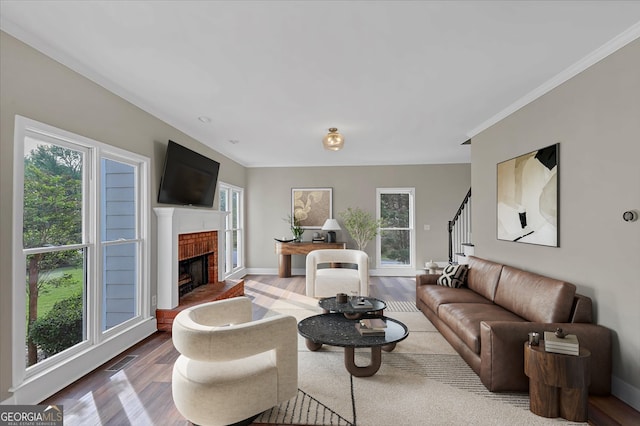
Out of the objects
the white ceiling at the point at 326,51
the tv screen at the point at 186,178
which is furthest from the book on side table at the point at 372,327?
the tv screen at the point at 186,178

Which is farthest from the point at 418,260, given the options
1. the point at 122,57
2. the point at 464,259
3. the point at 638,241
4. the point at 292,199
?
the point at 122,57

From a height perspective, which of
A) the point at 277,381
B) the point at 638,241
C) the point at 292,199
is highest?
the point at 292,199

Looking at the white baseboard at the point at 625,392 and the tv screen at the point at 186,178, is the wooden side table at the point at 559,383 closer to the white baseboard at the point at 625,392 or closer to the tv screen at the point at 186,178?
the white baseboard at the point at 625,392

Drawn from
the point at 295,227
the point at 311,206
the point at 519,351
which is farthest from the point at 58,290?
the point at 311,206

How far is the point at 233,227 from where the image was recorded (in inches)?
276

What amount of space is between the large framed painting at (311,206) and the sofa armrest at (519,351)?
5223 millimetres

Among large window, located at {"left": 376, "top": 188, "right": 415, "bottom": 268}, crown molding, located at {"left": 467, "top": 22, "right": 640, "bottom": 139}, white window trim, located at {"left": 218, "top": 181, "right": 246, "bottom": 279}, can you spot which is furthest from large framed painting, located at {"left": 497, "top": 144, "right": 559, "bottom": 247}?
white window trim, located at {"left": 218, "top": 181, "right": 246, "bottom": 279}

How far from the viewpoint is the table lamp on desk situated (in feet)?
23.2

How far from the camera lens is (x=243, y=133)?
15.8ft

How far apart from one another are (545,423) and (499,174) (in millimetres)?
2674

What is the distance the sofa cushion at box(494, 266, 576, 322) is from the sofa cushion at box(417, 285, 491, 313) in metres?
0.27

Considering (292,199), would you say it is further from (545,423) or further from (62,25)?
(545,423)

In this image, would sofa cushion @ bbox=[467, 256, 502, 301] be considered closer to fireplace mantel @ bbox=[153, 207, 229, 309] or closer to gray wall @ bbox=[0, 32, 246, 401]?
fireplace mantel @ bbox=[153, 207, 229, 309]

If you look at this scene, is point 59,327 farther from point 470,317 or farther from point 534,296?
point 534,296
